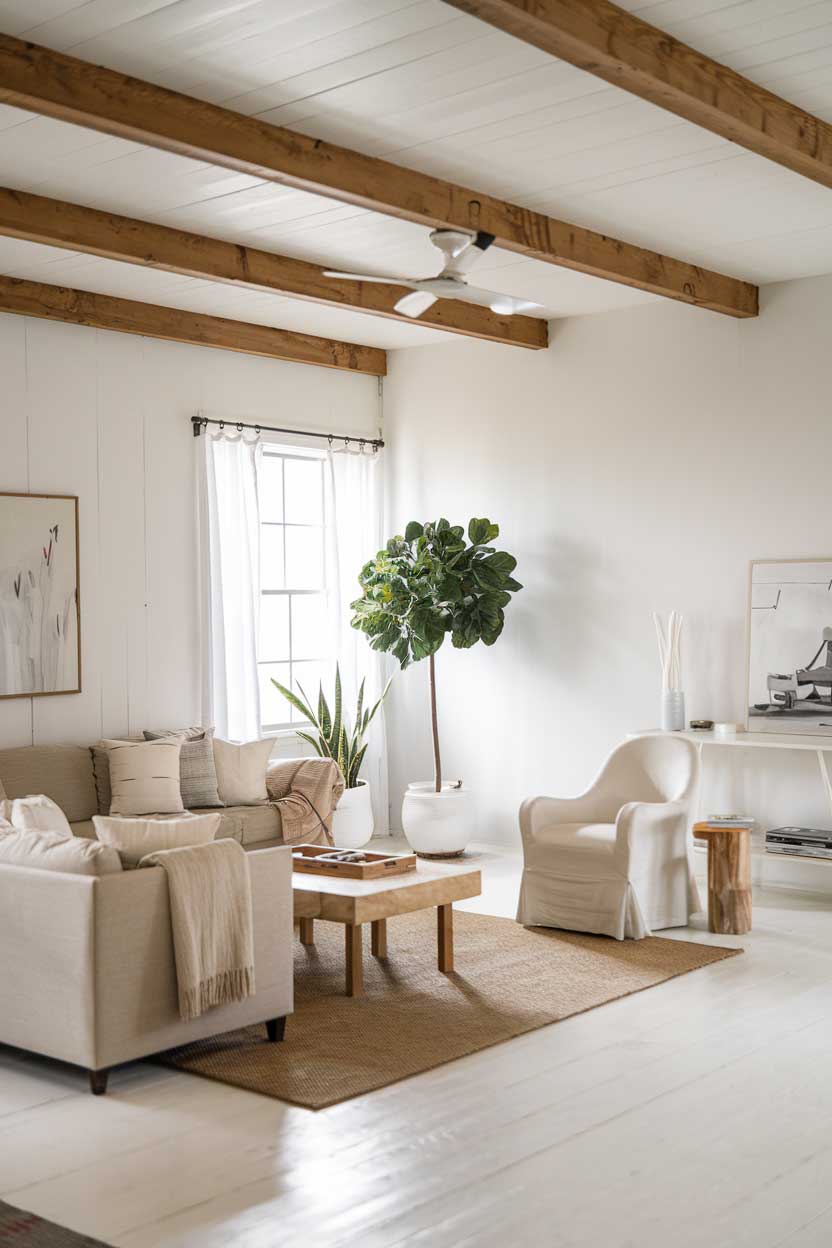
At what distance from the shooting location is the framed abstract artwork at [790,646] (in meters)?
6.80

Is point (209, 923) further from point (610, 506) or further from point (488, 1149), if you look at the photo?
point (610, 506)

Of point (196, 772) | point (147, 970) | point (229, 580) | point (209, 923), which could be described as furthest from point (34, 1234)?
point (229, 580)

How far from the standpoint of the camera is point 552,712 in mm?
8047

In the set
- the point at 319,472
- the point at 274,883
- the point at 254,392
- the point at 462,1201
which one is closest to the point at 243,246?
the point at 254,392

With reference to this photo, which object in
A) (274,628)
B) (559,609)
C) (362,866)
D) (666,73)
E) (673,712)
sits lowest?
(362,866)

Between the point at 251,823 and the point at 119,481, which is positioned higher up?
the point at 119,481

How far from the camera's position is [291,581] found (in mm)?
8492

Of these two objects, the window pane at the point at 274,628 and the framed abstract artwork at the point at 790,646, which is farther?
the window pane at the point at 274,628

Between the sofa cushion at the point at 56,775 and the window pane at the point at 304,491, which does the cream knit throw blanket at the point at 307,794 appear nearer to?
the sofa cushion at the point at 56,775

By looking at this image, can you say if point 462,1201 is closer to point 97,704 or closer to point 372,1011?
point 372,1011

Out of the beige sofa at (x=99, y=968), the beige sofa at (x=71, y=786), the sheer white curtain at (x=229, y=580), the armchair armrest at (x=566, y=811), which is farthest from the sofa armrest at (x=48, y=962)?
the sheer white curtain at (x=229, y=580)

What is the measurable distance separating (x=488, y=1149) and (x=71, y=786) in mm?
3554

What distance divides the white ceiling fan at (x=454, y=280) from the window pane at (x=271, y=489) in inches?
118

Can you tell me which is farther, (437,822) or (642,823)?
(437,822)
